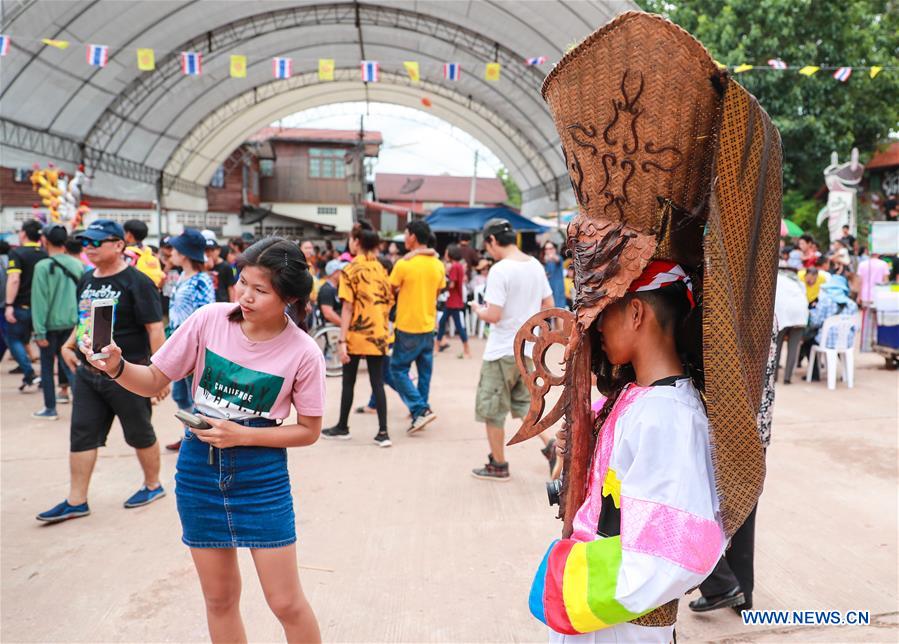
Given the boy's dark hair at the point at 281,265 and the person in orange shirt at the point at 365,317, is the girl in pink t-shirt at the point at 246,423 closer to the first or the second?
the boy's dark hair at the point at 281,265

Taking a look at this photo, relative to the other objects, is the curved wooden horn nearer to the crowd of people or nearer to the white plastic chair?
the crowd of people

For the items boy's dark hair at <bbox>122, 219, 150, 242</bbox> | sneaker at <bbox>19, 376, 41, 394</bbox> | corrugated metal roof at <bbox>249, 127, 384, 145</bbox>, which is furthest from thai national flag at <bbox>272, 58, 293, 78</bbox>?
corrugated metal roof at <bbox>249, 127, 384, 145</bbox>

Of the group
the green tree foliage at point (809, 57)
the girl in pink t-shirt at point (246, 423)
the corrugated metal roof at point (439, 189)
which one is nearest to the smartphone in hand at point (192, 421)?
the girl in pink t-shirt at point (246, 423)

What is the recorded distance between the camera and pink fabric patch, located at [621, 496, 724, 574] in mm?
1166

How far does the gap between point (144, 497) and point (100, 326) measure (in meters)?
2.50

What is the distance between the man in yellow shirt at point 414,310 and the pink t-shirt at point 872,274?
25.2 ft

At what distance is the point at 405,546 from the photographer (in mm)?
3615

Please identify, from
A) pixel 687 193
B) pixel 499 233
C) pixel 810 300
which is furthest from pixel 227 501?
pixel 810 300

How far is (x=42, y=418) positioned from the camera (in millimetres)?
6324

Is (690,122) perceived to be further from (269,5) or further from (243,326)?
(269,5)

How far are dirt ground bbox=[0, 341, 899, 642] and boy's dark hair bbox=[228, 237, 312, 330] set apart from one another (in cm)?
150

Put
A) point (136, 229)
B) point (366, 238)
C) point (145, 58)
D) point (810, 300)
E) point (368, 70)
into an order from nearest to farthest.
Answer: point (136, 229)
point (366, 238)
point (810, 300)
point (145, 58)
point (368, 70)

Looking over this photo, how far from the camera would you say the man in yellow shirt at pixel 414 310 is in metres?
5.66

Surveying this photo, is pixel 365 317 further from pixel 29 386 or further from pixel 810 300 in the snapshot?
pixel 810 300
